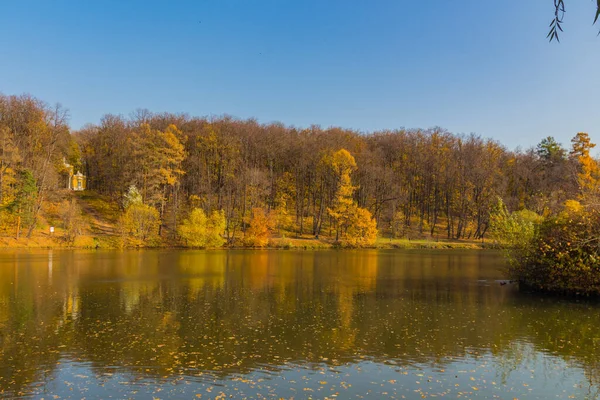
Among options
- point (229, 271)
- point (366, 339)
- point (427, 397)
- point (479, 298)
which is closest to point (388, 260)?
point (229, 271)

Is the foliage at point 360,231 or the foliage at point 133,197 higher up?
the foliage at point 133,197

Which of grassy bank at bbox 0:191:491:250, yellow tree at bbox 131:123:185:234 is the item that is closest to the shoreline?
grassy bank at bbox 0:191:491:250

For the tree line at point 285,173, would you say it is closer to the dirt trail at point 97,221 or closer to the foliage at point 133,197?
the foliage at point 133,197

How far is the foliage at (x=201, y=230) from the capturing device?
5791cm

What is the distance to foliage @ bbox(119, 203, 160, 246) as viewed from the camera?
56.9m

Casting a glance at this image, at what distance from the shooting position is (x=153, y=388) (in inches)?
434

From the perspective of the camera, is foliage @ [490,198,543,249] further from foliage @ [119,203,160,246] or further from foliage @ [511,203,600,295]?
foliage @ [119,203,160,246]

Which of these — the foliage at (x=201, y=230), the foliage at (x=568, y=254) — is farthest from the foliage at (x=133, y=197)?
the foliage at (x=568, y=254)

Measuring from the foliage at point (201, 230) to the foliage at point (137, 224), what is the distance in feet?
12.5

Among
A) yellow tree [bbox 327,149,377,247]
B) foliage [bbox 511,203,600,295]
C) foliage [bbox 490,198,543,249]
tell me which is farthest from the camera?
Result: yellow tree [bbox 327,149,377,247]

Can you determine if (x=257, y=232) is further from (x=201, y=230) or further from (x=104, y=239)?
(x=104, y=239)

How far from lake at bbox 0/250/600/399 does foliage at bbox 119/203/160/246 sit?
26.2m

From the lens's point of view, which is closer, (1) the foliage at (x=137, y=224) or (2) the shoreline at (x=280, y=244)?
(2) the shoreline at (x=280, y=244)

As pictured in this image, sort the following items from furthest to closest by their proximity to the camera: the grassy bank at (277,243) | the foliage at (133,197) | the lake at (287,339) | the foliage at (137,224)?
1. the foliage at (133,197)
2. the foliage at (137,224)
3. the grassy bank at (277,243)
4. the lake at (287,339)
